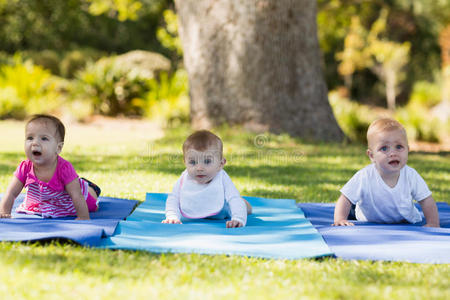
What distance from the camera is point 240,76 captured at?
9523 millimetres

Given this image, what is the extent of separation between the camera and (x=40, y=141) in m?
3.86

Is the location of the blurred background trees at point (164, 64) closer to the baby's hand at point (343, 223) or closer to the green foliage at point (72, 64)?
the green foliage at point (72, 64)

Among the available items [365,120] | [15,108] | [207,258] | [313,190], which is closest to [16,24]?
[15,108]

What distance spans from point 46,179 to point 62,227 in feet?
2.01

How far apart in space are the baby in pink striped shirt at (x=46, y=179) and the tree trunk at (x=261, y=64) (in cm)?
574

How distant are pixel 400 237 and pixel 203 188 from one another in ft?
5.04

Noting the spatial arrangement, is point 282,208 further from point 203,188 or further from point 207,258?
point 207,258

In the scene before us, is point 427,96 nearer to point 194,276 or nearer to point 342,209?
point 342,209

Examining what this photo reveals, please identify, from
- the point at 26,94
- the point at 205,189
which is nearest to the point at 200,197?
the point at 205,189

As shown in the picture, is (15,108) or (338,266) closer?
(338,266)

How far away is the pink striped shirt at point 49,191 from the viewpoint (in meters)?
4.01

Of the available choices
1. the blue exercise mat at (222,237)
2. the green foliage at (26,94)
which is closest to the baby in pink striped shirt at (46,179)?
the blue exercise mat at (222,237)

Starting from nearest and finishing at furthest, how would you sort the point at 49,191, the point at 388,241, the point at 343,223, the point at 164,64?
the point at 388,241 → the point at 343,223 → the point at 49,191 → the point at 164,64

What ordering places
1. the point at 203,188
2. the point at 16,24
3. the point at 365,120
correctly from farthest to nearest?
1. the point at 16,24
2. the point at 365,120
3. the point at 203,188
